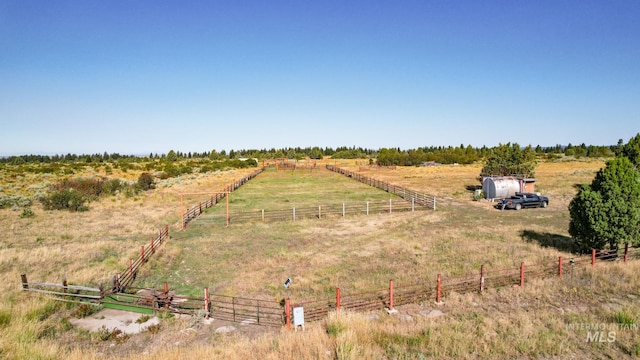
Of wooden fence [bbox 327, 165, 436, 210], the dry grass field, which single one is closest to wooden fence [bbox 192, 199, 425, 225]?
wooden fence [bbox 327, 165, 436, 210]

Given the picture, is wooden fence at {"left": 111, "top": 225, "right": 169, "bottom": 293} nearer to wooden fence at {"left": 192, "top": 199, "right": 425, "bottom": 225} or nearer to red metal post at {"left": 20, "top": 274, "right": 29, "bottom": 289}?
red metal post at {"left": 20, "top": 274, "right": 29, "bottom": 289}

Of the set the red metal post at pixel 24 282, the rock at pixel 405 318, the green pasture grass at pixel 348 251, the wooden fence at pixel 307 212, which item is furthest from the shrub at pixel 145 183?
the rock at pixel 405 318

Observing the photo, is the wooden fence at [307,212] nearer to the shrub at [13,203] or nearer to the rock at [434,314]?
the rock at [434,314]

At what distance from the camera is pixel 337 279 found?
14133mm

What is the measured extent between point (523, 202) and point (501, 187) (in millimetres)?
3615

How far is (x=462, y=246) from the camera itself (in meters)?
18.4

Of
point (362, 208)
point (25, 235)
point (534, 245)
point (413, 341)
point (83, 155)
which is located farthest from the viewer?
point (83, 155)

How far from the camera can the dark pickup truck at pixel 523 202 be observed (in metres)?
28.7

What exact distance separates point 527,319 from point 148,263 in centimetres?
1524

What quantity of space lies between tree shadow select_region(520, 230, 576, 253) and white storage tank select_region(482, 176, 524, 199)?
11.6 m

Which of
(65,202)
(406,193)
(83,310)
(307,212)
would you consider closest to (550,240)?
(307,212)

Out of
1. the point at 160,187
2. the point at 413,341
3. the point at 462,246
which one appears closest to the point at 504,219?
the point at 462,246

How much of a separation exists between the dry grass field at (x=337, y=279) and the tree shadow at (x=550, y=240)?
0.11 metres

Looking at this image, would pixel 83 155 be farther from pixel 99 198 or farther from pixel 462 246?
pixel 462 246
